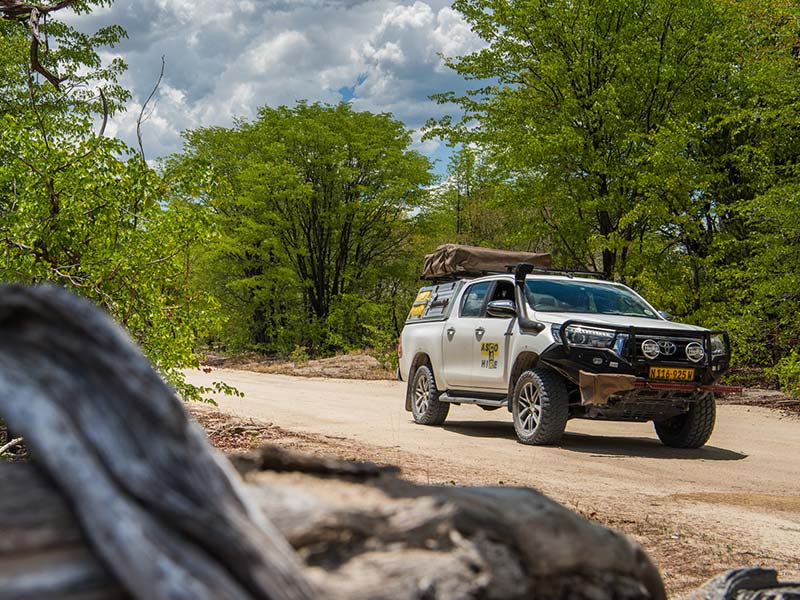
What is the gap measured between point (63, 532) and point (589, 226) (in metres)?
23.3

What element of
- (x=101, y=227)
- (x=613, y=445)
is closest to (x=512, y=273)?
(x=613, y=445)

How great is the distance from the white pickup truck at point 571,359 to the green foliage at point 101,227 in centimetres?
410

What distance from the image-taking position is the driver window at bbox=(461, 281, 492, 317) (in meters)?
11.5

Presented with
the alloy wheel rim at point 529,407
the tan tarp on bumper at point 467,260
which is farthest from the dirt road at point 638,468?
the tan tarp on bumper at point 467,260

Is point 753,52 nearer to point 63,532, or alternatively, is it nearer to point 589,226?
point 589,226

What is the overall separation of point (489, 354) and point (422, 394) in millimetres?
1723

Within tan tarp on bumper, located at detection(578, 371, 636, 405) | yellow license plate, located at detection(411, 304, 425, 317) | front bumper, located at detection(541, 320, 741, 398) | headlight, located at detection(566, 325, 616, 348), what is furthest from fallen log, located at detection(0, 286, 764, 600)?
yellow license plate, located at detection(411, 304, 425, 317)

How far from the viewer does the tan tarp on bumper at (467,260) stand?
47.0ft

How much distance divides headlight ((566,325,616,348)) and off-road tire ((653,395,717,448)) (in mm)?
1417

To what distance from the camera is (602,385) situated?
30.0 ft

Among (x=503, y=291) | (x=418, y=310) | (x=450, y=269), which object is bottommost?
(x=418, y=310)

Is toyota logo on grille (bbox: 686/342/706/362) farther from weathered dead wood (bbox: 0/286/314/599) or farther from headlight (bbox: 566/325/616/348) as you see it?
weathered dead wood (bbox: 0/286/314/599)

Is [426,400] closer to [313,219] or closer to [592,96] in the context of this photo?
[592,96]

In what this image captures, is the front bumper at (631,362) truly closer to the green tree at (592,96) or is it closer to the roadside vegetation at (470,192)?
the roadside vegetation at (470,192)
